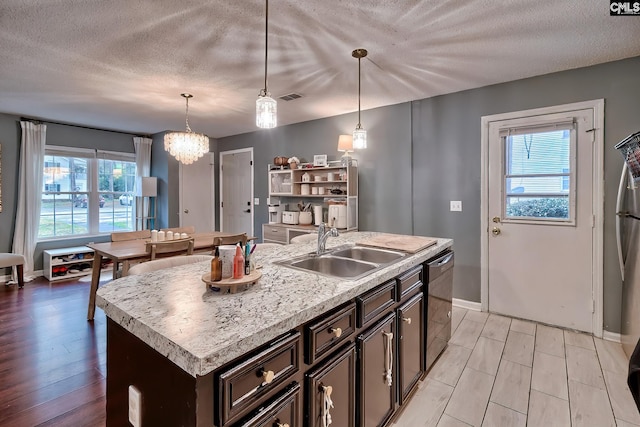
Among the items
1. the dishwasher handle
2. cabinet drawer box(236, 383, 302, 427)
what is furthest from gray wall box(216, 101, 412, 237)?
cabinet drawer box(236, 383, 302, 427)

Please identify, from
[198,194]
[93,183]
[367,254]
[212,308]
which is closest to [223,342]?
[212,308]

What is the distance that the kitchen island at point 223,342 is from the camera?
0.84 m

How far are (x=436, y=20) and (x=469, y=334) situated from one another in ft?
8.48

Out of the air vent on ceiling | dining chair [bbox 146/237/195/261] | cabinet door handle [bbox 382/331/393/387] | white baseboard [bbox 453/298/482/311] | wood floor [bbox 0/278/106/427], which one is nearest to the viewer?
cabinet door handle [bbox 382/331/393/387]

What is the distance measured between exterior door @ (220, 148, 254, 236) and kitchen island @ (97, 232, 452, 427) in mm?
4227

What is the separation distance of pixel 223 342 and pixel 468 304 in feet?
10.9

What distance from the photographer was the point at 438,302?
Answer: 222 centimetres

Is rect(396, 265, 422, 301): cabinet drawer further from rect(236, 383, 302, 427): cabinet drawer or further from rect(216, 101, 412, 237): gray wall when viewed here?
rect(216, 101, 412, 237): gray wall

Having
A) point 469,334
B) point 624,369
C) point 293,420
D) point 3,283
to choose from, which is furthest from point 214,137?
point 624,369

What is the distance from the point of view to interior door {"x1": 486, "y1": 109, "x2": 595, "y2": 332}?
9.29 ft

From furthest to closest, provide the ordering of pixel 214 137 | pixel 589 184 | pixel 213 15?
pixel 214 137
pixel 589 184
pixel 213 15

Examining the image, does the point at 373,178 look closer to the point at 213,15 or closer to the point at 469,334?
the point at 469,334

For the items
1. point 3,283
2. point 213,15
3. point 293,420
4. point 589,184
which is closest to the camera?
point 293,420

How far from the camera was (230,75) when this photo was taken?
2.95 meters
